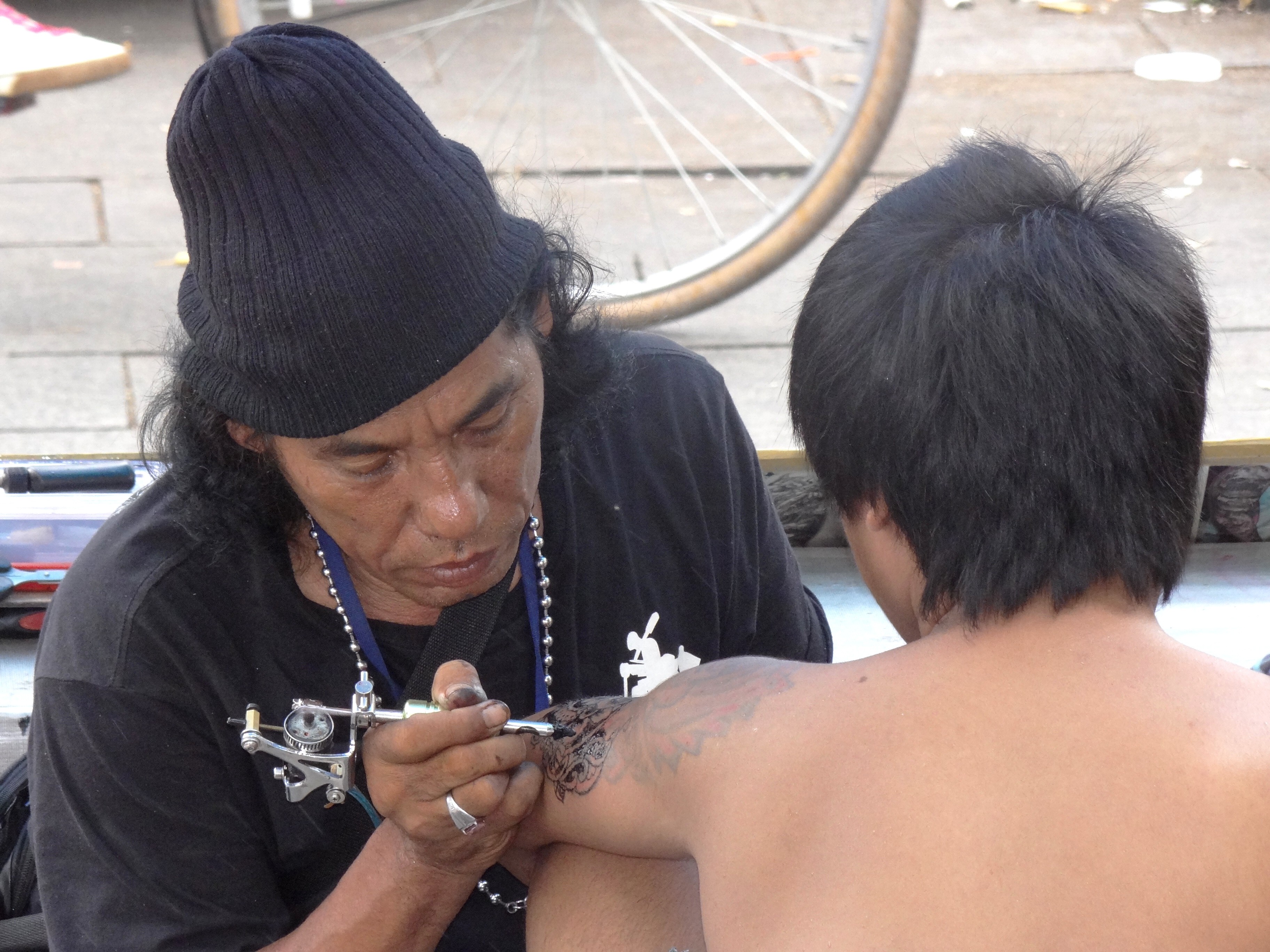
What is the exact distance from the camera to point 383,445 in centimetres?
144

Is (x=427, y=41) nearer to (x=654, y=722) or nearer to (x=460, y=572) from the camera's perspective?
(x=460, y=572)

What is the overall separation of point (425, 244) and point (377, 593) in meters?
0.49

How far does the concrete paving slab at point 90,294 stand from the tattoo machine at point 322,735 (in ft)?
8.40

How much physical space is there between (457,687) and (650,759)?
0.21 meters

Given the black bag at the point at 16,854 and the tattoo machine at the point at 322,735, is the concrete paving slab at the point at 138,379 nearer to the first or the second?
the black bag at the point at 16,854

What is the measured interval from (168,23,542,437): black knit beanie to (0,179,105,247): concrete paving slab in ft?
10.8

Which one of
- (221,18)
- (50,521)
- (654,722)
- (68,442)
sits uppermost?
(221,18)

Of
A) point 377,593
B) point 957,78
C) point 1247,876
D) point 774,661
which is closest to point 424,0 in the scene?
point 957,78

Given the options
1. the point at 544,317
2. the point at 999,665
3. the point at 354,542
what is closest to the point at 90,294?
the point at 544,317

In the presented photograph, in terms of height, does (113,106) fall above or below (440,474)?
below

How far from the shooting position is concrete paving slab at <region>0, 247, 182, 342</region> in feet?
12.9

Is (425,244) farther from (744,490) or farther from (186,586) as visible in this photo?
(744,490)

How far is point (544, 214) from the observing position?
188 centimetres

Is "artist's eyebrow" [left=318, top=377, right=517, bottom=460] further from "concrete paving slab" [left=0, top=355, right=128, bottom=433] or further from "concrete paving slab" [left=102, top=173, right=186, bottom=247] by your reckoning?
"concrete paving slab" [left=102, top=173, right=186, bottom=247]
